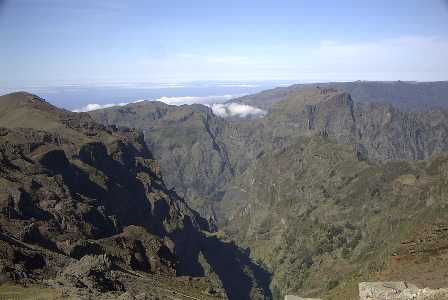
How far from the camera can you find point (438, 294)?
26312mm

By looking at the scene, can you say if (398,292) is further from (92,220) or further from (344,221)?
(344,221)

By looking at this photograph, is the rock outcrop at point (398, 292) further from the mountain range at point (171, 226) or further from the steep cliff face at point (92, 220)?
the steep cliff face at point (92, 220)

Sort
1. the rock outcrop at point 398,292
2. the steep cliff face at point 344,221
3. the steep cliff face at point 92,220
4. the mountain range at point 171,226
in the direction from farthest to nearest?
the steep cliff face at point 344,221 < the steep cliff face at point 92,220 < the mountain range at point 171,226 < the rock outcrop at point 398,292

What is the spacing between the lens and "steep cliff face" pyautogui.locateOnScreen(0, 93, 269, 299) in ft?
145

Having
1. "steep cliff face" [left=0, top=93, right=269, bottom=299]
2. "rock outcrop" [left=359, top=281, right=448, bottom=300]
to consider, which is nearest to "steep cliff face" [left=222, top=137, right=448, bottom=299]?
"steep cliff face" [left=0, top=93, right=269, bottom=299]

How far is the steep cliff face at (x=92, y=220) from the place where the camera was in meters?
44.1

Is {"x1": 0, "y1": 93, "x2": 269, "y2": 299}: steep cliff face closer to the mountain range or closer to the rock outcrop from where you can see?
the mountain range

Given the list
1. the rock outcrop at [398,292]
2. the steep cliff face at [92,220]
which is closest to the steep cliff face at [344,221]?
the steep cliff face at [92,220]

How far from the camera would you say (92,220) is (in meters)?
83.1

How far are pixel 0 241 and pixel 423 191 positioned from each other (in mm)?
111945

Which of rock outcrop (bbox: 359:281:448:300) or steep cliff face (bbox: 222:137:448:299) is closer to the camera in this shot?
rock outcrop (bbox: 359:281:448:300)

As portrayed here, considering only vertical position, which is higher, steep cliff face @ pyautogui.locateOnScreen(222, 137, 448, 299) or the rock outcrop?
the rock outcrop

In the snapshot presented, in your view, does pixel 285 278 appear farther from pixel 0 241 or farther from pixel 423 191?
pixel 0 241

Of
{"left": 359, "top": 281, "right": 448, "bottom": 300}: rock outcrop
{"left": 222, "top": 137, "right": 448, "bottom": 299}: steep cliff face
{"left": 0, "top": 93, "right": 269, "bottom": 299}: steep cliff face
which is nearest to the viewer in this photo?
{"left": 359, "top": 281, "right": 448, "bottom": 300}: rock outcrop
